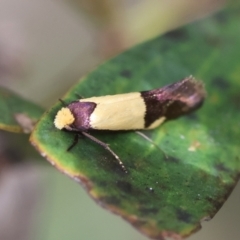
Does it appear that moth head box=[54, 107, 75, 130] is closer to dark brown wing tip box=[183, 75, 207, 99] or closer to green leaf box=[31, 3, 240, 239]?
green leaf box=[31, 3, 240, 239]

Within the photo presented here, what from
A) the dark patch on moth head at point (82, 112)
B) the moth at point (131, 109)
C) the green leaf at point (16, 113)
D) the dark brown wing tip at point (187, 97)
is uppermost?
the green leaf at point (16, 113)

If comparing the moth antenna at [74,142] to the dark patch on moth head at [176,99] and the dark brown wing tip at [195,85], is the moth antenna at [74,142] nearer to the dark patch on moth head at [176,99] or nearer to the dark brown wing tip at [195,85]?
the dark patch on moth head at [176,99]

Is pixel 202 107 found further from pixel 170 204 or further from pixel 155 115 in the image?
pixel 170 204

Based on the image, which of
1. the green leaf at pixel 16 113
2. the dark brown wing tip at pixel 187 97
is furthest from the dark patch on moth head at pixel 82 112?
the dark brown wing tip at pixel 187 97

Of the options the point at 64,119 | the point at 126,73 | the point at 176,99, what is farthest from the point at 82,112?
the point at 176,99

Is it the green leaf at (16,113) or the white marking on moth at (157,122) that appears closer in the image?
the green leaf at (16,113)

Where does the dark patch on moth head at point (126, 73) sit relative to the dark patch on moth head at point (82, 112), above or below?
below

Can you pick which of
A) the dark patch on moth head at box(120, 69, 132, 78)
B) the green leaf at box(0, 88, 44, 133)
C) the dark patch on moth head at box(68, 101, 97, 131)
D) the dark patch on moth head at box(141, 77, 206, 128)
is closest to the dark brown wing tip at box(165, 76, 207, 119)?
the dark patch on moth head at box(141, 77, 206, 128)

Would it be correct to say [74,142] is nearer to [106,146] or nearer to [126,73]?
[106,146]
